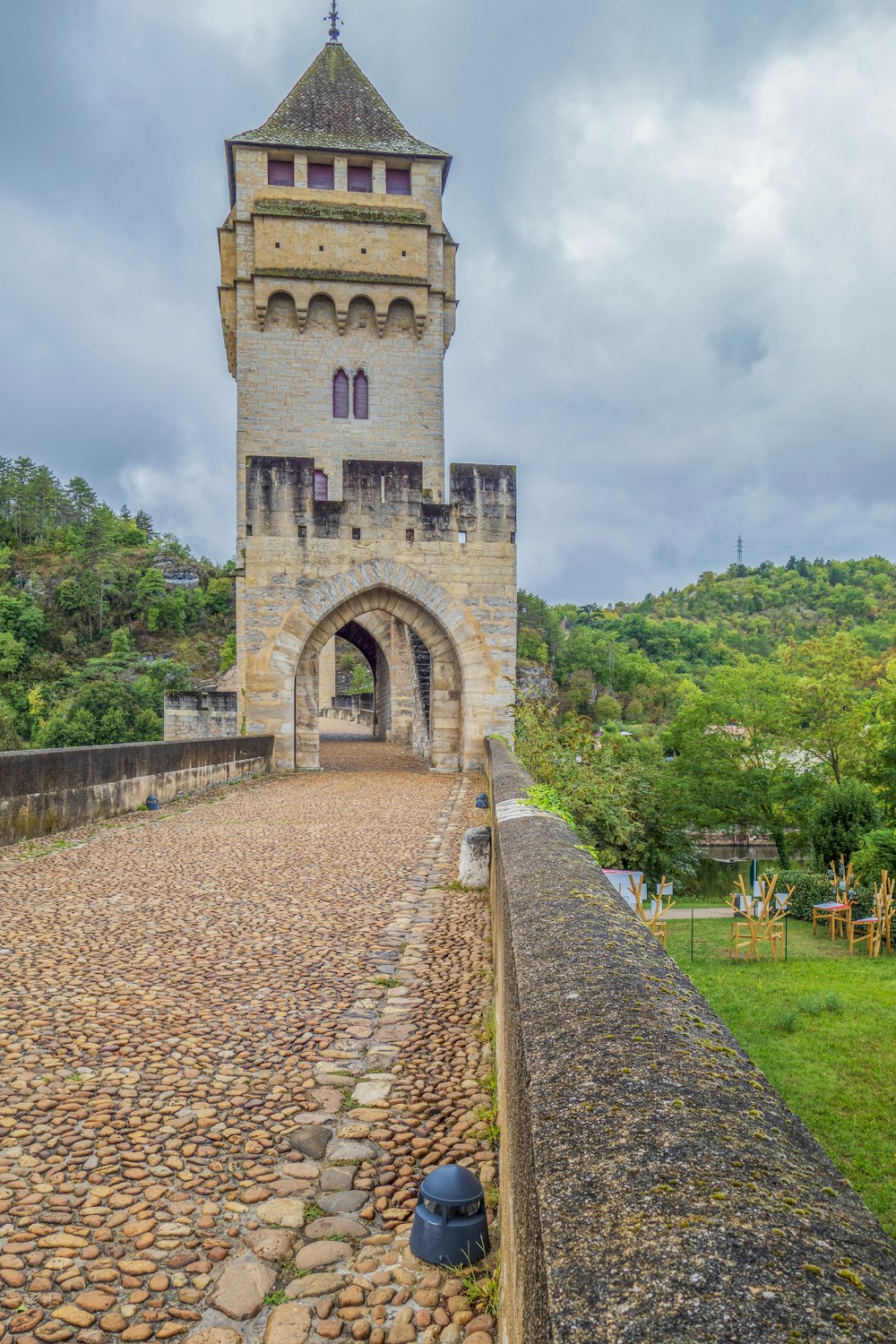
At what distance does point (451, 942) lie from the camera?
4.93 m

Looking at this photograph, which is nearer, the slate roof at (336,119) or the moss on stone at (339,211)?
the moss on stone at (339,211)

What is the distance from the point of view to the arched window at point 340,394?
952 inches

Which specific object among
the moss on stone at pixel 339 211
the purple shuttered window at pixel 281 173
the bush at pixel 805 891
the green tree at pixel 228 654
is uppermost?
the purple shuttered window at pixel 281 173

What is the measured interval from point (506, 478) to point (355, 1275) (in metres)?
14.9

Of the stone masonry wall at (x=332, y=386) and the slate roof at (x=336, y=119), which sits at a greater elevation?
the slate roof at (x=336, y=119)

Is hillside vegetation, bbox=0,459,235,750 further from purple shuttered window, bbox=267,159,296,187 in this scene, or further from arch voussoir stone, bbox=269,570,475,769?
arch voussoir stone, bbox=269,570,475,769

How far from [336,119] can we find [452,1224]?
2903 centimetres

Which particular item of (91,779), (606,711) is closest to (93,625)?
(606,711)

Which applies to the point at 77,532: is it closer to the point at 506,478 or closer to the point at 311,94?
the point at 311,94

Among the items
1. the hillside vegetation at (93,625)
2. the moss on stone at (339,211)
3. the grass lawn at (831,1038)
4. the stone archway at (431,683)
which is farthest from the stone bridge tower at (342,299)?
the hillside vegetation at (93,625)

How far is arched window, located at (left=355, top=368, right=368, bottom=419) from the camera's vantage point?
24266mm

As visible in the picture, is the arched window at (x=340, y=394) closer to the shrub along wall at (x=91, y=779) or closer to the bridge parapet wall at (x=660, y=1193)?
the shrub along wall at (x=91, y=779)

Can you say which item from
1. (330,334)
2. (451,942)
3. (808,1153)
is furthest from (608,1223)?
(330,334)

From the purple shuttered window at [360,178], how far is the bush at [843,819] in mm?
21364
